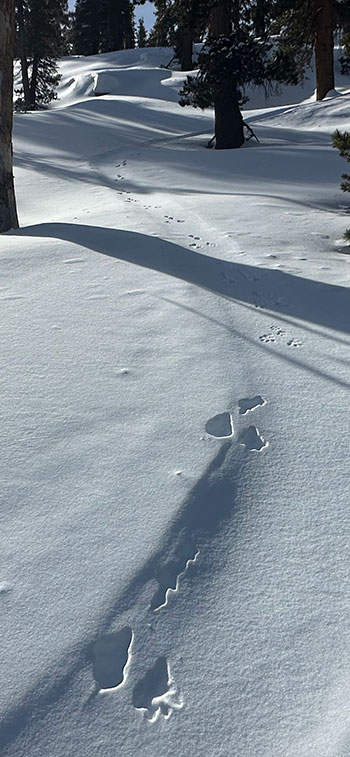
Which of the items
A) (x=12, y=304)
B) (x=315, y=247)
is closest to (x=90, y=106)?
(x=315, y=247)

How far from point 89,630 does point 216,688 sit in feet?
1.22

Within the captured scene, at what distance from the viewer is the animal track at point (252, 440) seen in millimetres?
2445

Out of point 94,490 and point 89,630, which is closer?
point 89,630

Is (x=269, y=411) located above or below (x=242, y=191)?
below

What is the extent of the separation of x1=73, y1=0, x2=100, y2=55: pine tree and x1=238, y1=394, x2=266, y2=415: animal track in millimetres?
44020

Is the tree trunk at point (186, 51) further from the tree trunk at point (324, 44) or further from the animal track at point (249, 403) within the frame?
the animal track at point (249, 403)

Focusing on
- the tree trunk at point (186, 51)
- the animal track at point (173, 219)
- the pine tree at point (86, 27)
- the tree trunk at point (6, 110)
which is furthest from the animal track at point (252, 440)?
the pine tree at point (86, 27)

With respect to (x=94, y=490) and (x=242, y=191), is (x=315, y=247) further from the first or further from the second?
(x=94, y=490)

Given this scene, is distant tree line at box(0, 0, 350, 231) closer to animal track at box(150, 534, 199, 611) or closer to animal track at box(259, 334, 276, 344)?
animal track at box(259, 334, 276, 344)

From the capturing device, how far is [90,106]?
18641 millimetres

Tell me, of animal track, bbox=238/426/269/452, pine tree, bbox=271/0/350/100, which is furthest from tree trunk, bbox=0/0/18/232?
pine tree, bbox=271/0/350/100

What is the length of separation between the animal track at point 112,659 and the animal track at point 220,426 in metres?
1.01

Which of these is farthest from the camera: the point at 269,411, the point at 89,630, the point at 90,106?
the point at 90,106

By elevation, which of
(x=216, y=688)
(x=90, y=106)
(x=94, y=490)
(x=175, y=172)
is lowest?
(x=216, y=688)
